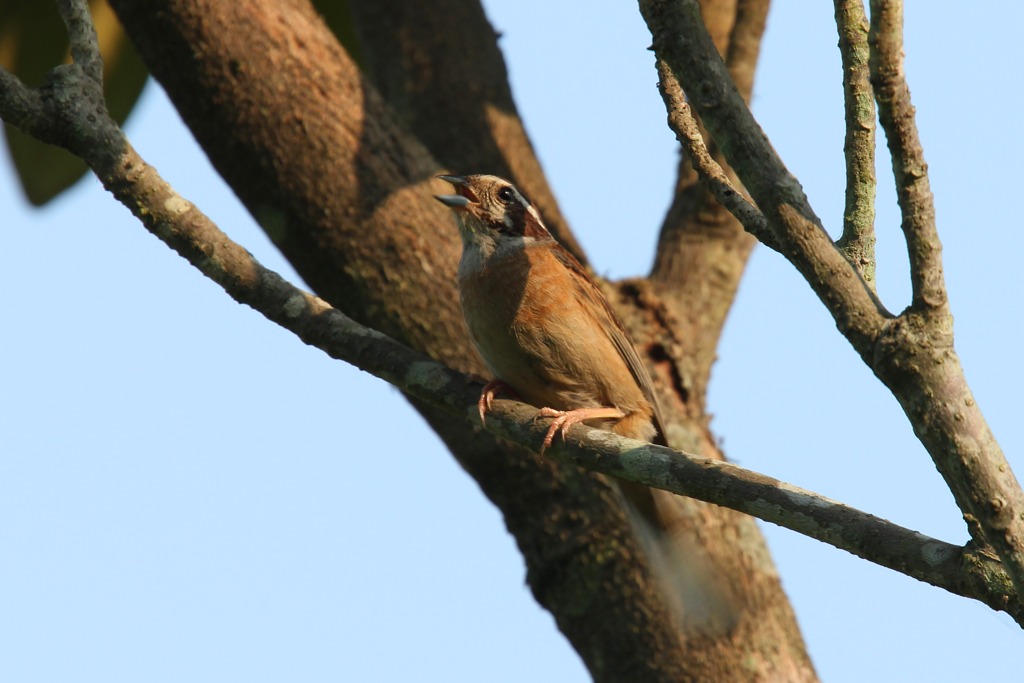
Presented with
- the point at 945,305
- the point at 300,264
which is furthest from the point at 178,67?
the point at 945,305

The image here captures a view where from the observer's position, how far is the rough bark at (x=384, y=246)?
5.43m

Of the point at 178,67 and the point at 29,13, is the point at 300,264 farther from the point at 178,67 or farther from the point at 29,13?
the point at 29,13

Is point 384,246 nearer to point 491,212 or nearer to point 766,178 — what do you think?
point 491,212

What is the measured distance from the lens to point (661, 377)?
19.9ft

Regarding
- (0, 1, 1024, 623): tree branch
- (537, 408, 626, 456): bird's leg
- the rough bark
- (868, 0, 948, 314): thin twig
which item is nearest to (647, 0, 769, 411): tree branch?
the rough bark

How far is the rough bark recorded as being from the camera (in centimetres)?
543

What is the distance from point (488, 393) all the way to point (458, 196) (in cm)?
140

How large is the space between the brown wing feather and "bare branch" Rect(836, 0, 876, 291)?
2316 millimetres

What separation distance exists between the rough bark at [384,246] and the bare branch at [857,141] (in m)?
2.47

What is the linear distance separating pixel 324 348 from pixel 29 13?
4.62m

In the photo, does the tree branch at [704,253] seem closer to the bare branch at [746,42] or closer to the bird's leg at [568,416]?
the bare branch at [746,42]

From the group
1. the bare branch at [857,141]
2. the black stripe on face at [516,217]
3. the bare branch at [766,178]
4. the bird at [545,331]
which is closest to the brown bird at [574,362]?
the bird at [545,331]

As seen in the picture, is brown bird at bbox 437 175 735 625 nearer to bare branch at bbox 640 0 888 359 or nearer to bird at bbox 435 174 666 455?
bird at bbox 435 174 666 455

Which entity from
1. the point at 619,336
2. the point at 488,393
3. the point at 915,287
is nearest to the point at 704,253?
the point at 619,336
